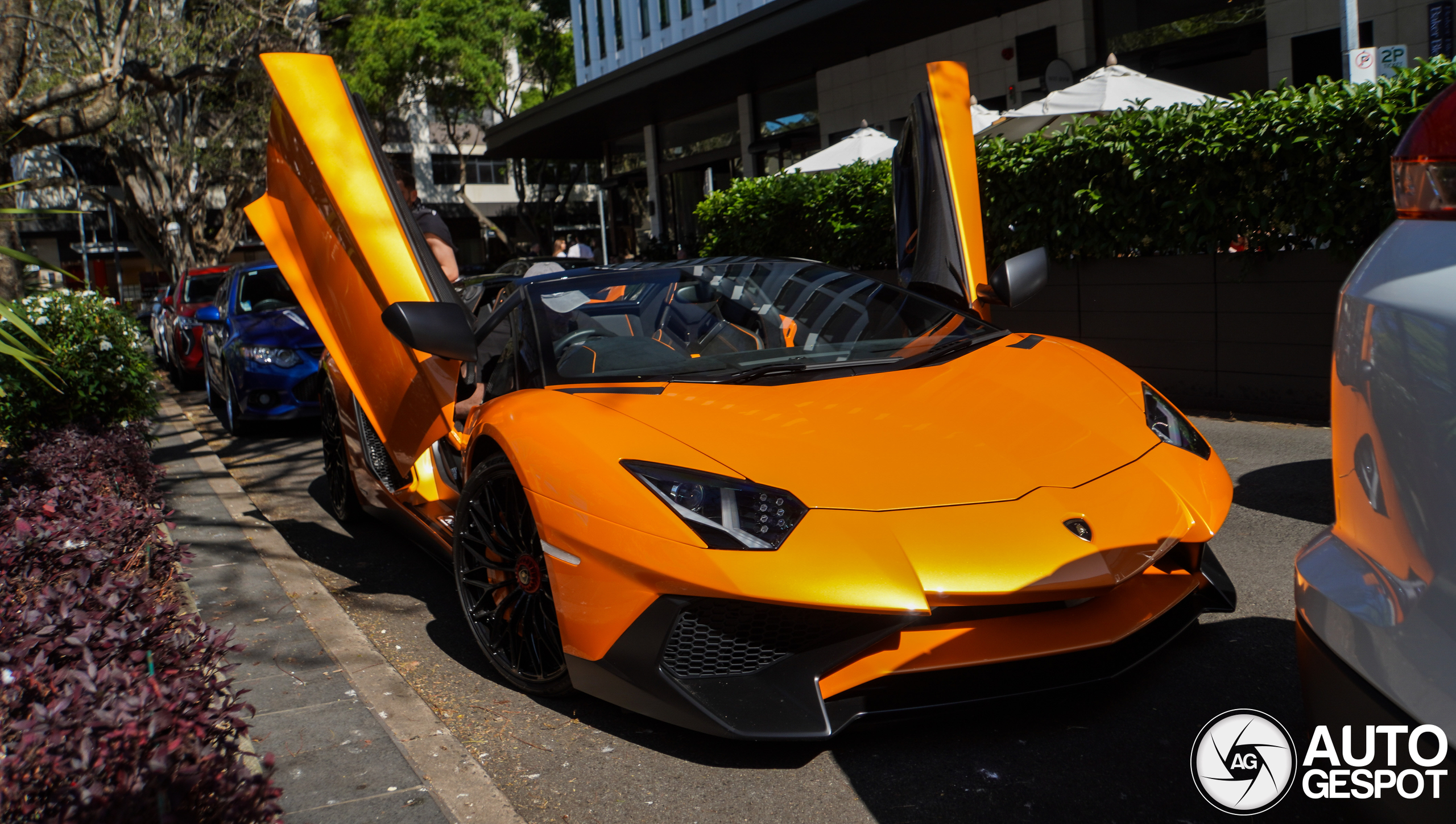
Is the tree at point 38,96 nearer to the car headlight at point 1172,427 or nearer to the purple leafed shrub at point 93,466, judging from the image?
the purple leafed shrub at point 93,466

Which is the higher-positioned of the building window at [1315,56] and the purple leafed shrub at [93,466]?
the building window at [1315,56]

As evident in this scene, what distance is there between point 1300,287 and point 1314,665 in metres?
5.78

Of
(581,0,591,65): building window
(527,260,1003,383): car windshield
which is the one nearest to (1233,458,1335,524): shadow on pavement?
(527,260,1003,383): car windshield

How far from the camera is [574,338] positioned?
4.02 m

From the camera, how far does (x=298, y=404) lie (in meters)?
9.35

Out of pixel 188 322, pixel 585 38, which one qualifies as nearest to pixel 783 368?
pixel 188 322

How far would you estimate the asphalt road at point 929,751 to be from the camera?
259cm

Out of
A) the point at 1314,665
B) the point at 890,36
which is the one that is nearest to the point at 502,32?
the point at 890,36

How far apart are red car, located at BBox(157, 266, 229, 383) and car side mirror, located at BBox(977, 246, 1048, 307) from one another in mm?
10953

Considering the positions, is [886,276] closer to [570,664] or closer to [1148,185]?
[1148,185]

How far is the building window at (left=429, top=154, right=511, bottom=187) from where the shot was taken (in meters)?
57.5

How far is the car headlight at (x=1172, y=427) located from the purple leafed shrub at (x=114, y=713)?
2578mm

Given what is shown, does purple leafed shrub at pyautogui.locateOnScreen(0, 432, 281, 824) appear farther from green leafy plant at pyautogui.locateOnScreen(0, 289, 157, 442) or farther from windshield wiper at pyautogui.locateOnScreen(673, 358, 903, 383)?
green leafy plant at pyautogui.locateOnScreen(0, 289, 157, 442)

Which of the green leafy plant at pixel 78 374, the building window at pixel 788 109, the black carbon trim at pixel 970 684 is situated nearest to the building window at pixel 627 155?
the building window at pixel 788 109
